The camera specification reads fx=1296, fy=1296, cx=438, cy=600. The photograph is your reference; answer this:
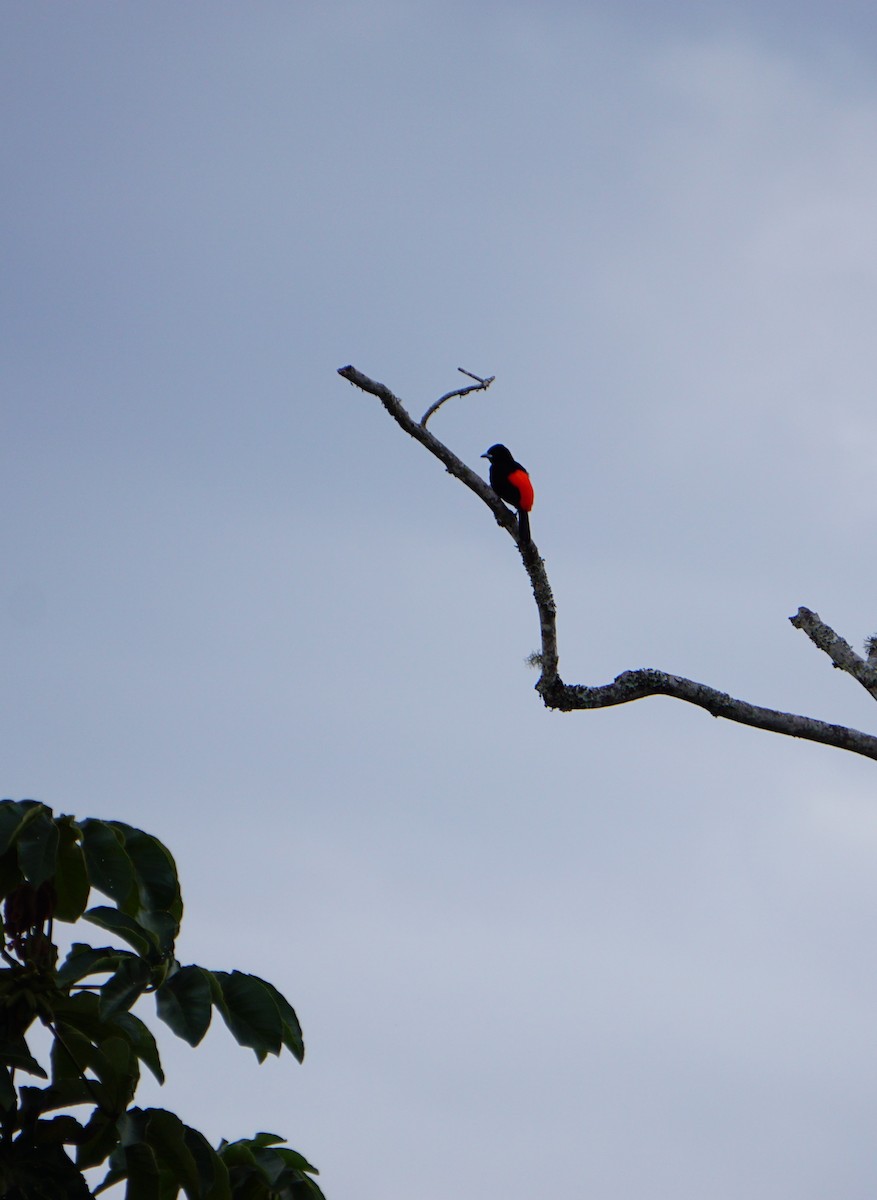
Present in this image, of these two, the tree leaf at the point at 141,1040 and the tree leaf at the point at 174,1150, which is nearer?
the tree leaf at the point at 174,1150

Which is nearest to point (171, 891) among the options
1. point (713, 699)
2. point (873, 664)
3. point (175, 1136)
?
point (175, 1136)

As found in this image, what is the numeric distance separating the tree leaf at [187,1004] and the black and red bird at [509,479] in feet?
14.3

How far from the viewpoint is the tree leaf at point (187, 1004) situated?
442cm

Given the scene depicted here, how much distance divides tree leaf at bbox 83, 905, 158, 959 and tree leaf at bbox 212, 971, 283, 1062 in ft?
1.17

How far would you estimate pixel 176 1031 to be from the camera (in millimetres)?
4410

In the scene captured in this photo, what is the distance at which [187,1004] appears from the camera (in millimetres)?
4492

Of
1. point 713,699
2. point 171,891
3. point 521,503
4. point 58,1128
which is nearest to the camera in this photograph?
point 58,1128

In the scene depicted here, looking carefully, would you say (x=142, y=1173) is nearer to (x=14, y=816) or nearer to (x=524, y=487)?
(x=14, y=816)

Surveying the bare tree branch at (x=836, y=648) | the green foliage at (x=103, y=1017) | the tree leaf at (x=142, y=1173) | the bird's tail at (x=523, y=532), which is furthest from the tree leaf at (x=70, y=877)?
the bare tree branch at (x=836, y=648)

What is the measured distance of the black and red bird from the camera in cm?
927

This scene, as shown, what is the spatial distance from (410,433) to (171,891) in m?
2.88

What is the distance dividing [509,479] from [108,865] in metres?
5.50

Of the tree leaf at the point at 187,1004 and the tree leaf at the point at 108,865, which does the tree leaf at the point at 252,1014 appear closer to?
the tree leaf at the point at 187,1004

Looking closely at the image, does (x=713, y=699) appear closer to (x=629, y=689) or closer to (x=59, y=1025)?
(x=629, y=689)
